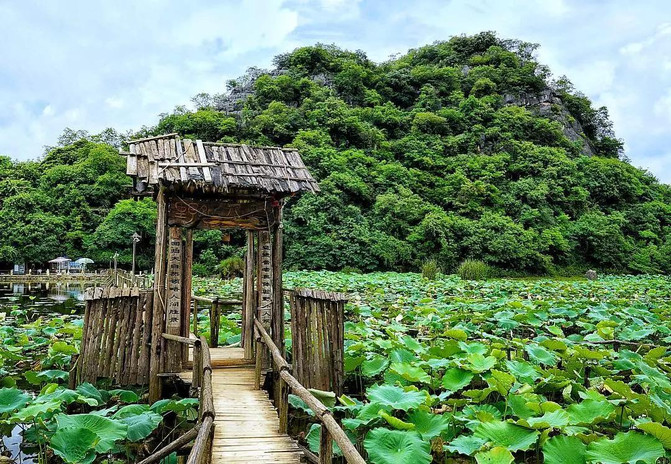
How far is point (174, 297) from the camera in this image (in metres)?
5.77

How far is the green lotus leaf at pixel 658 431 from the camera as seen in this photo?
2.73 m

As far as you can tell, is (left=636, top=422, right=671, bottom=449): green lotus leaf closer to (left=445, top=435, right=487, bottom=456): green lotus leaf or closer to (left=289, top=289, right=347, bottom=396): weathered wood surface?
(left=445, top=435, right=487, bottom=456): green lotus leaf

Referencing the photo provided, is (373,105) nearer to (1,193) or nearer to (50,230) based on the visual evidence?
(50,230)

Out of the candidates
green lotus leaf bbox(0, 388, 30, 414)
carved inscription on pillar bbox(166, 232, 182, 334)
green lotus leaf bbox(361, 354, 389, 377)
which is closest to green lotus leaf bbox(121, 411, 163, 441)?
green lotus leaf bbox(0, 388, 30, 414)

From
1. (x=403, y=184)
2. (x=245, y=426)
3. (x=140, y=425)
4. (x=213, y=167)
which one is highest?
(x=403, y=184)

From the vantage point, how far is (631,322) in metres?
7.66

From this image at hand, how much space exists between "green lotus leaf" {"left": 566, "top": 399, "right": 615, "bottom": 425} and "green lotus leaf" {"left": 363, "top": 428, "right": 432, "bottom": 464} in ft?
3.63

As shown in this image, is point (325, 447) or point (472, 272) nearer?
point (325, 447)

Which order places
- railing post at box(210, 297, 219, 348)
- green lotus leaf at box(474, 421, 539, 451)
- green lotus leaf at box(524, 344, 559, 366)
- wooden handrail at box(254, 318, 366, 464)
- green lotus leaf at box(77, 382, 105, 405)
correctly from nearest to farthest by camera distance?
wooden handrail at box(254, 318, 366, 464) < green lotus leaf at box(474, 421, 539, 451) < green lotus leaf at box(77, 382, 105, 405) < green lotus leaf at box(524, 344, 559, 366) < railing post at box(210, 297, 219, 348)

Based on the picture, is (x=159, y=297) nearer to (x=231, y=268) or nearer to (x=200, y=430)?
(x=200, y=430)

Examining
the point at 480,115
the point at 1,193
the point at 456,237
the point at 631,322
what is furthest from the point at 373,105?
the point at 631,322

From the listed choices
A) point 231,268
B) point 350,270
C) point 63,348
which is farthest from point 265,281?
point 350,270

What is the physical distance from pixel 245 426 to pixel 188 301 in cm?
231

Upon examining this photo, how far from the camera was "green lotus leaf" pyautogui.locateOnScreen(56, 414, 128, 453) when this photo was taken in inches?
128
